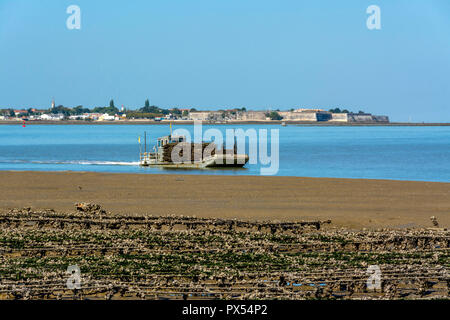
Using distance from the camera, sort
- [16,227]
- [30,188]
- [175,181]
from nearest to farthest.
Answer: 1. [16,227]
2. [30,188]
3. [175,181]

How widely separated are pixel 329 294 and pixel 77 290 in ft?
18.0

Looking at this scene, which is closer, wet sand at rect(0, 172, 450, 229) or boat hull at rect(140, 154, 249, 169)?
wet sand at rect(0, 172, 450, 229)

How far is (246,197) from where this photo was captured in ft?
104

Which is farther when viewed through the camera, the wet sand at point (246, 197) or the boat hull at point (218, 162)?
the boat hull at point (218, 162)

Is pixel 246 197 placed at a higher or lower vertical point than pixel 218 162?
lower

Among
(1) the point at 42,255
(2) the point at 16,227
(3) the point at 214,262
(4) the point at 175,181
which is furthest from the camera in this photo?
(4) the point at 175,181

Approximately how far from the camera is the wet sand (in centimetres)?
2620

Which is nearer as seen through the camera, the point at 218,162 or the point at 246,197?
the point at 246,197

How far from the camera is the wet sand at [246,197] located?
86.0 feet
